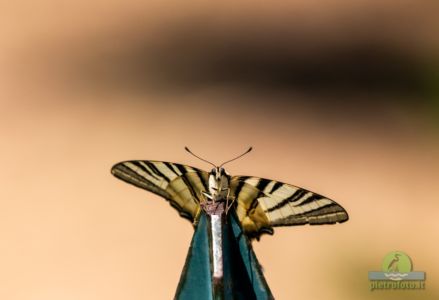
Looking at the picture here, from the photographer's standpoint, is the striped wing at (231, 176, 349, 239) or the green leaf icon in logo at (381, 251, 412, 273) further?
the green leaf icon in logo at (381, 251, 412, 273)

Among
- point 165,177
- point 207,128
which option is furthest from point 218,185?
point 207,128

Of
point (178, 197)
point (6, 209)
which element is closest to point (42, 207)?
point (6, 209)

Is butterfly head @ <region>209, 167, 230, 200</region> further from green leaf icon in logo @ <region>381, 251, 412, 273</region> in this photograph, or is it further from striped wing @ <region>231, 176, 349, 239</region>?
green leaf icon in logo @ <region>381, 251, 412, 273</region>

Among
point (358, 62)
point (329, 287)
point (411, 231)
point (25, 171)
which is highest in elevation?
point (358, 62)

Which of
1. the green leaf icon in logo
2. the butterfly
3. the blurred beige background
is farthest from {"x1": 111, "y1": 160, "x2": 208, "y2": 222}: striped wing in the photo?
the green leaf icon in logo

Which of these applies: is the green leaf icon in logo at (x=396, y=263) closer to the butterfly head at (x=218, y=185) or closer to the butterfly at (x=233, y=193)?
the butterfly at (x=233, y=193)

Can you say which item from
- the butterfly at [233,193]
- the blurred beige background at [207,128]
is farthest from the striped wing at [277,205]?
the blurred beige background at [207,128]

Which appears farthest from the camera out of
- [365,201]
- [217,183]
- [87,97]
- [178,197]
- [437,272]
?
[87,97]

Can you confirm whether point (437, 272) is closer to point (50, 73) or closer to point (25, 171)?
point (25, 171)
